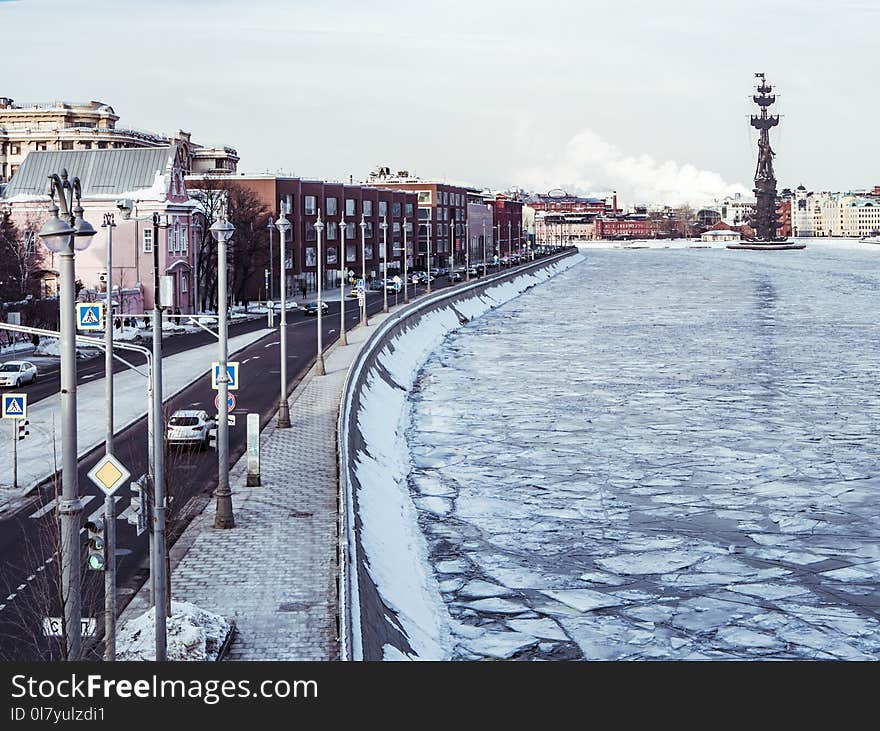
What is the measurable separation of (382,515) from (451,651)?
23.6ft

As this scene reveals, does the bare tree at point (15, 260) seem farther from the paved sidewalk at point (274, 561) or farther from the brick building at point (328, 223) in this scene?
the paved sidewalk at point (274, 561)

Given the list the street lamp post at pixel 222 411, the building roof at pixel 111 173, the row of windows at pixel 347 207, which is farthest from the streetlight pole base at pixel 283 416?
the row of windows at pixel 347 207

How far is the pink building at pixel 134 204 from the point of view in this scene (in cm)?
6397

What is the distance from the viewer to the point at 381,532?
24141 mm

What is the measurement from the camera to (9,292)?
52.5 meters

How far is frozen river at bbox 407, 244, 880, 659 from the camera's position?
19.6m

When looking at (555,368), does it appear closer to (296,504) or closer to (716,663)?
(296,504)

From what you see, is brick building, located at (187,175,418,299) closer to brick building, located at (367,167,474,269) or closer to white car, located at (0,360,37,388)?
brick building, located at (367,167,474,269)

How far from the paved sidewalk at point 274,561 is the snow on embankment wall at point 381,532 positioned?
413 mm

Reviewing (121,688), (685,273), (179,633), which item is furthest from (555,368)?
(685,273)

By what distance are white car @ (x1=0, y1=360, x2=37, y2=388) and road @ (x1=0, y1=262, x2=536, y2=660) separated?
0.47m

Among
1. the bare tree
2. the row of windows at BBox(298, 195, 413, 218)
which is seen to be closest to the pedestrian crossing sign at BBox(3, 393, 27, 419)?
the bare tree

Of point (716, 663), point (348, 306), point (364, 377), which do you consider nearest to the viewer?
point (716, 663)

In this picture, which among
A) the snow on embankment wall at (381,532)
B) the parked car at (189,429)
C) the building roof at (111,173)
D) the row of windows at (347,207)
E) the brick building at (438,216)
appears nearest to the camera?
the snow on embankment wall at (381,532)
